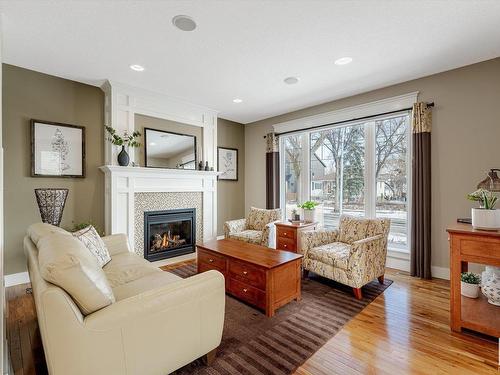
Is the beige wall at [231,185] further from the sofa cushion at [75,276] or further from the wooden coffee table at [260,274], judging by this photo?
the sofa cushion at [75,276]

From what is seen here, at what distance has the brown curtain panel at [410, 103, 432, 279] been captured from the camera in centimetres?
334

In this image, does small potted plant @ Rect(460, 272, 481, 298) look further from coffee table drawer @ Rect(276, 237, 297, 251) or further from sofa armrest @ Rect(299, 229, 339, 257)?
coffee table drawer @ Rect(276, 237, 297, 251)

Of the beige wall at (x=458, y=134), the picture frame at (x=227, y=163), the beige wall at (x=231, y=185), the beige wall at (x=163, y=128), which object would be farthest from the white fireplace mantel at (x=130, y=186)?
the beige wall at (x=458, y=134)

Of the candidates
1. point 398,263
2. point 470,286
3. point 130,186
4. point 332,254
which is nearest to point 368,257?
point 332,254

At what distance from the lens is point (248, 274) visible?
2.61 meters

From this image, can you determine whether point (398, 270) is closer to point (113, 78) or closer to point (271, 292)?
point (271, 292)

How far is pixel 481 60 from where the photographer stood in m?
3.00

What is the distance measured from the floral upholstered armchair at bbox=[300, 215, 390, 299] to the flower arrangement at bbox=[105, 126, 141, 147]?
282 cm

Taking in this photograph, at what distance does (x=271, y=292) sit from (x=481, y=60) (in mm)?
3602

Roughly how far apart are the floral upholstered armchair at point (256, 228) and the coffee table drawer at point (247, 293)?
118 centimetres

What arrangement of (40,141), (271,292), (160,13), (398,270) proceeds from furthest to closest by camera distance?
(398,270) → (40,141) → (271,292) → (160,13)

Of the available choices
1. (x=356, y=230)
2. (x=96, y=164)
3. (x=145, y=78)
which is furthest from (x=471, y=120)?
(x=96, y=164)

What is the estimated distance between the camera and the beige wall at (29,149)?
123 inches

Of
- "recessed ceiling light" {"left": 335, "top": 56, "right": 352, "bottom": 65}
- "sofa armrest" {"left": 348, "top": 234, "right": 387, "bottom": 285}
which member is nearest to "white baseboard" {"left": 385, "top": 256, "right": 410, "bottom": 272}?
"sofa armrest" {"left": 348, "top": 234, "right": 387, "bottom": 285}
